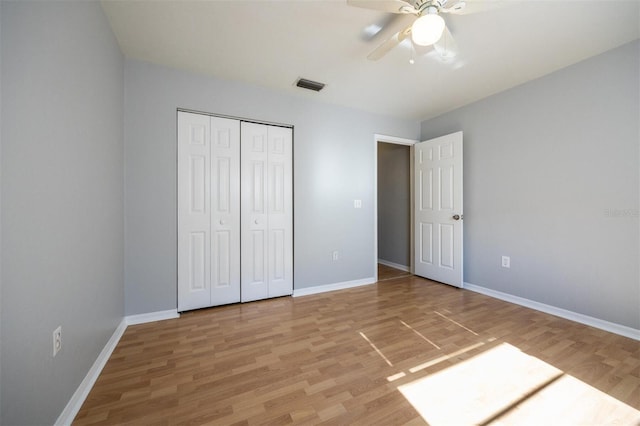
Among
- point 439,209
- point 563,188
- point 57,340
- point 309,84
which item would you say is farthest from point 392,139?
point 57,340

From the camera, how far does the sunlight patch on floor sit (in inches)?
49.7

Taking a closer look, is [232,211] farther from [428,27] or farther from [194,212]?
[428,27]

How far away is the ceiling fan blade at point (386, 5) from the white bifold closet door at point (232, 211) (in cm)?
172

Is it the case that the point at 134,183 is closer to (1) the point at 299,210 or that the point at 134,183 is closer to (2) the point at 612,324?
(1) the point at 299,210

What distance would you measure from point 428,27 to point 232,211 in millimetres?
2343

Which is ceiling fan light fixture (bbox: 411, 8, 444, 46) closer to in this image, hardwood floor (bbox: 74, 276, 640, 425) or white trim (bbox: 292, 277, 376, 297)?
hardwood floor (bbox: 74, 276, 640, 425)

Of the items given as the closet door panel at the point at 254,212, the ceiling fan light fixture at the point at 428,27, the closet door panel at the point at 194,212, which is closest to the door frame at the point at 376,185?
the closet door panel at the point at 254,212

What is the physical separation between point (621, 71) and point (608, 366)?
2398mm

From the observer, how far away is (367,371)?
162 cm

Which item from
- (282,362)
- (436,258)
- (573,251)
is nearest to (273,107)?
(282,362)

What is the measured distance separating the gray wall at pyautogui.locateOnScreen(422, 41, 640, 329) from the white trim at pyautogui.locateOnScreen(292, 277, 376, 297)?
140cm

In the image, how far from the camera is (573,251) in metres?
2.41

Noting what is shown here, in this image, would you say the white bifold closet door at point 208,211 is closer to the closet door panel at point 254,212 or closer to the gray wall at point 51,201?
the closet door panel at point 254,212

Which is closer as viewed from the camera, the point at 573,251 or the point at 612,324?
the point at 612,324
